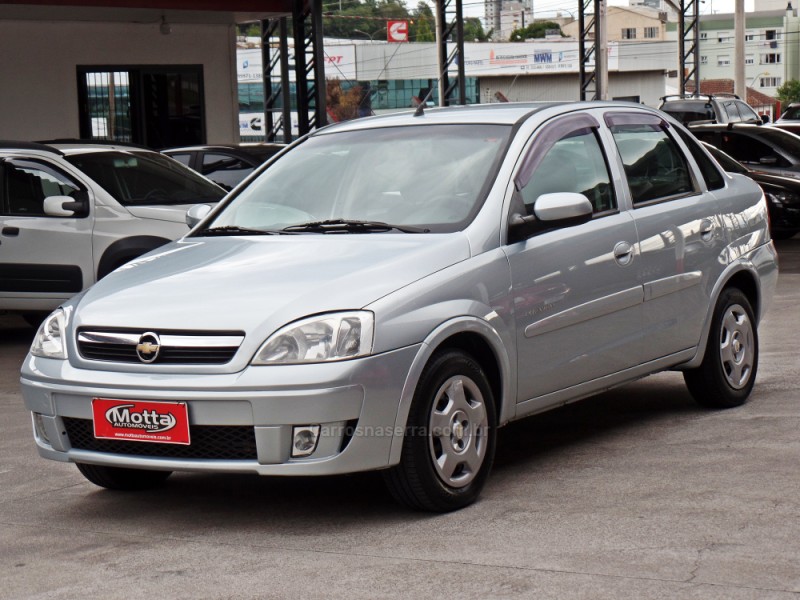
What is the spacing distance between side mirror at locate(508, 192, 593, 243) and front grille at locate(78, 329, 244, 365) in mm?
1406

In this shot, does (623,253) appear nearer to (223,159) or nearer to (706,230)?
(706,230)

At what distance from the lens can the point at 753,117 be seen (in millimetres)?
32812

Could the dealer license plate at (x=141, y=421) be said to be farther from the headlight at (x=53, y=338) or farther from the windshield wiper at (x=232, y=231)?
the windshield wiper at (x=232, y=231)

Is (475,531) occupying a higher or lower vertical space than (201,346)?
lower

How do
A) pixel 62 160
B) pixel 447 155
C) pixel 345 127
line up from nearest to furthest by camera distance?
pixel 447 155 < pixel 345 127 < pixel 62 160

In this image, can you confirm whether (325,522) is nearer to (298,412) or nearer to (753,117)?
(298,412)

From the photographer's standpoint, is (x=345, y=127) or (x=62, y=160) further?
(x=62, y=160)

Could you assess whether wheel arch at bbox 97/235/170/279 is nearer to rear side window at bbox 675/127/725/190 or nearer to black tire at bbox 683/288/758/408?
rear side window at bbox 675/127/725/190

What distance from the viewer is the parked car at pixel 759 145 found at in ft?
61.0

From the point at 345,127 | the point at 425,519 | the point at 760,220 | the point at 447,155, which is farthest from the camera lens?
the point at 760,220

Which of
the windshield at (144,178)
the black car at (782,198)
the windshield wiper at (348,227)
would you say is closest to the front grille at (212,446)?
the windshield wiper at (348,227)

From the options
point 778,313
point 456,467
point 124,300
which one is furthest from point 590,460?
A: point 778,313

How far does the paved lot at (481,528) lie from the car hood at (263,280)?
0.83 m

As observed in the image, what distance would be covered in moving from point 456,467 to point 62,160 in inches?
270
